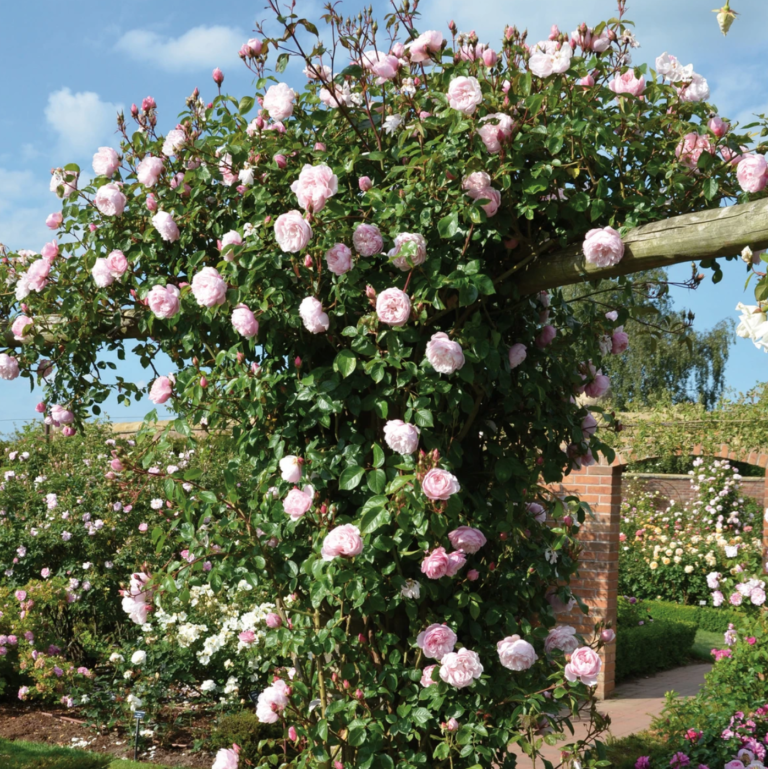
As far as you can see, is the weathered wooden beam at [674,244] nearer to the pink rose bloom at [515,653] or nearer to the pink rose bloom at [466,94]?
the pink rose bloom at [466,94]

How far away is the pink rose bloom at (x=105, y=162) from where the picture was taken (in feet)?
10.1

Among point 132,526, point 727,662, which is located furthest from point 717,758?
point 132,526

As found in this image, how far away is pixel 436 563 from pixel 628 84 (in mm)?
1527

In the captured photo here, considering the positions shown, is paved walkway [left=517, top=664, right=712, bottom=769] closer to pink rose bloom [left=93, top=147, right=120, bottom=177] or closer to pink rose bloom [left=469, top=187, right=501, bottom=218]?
pink rose bloom [left=469, top=187, right=501, bottom=218]

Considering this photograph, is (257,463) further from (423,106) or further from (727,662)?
(727,662)

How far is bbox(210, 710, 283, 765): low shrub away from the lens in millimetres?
4168

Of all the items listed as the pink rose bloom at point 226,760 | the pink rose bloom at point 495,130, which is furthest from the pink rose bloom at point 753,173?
the pink rose bloom at point 226,760

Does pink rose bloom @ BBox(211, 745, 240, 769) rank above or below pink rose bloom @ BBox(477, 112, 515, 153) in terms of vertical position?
below

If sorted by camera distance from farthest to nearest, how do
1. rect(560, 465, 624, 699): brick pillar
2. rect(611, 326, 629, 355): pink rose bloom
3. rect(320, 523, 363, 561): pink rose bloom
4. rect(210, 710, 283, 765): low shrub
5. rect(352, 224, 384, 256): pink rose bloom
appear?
rect(560, 465, 624, 699): brick pillar < rect(210, 710, 283, 765): low shrub < rect(611, 326, 629, 355): pink rose bloom < rect(352, 224, 384, 256): pink rose bloom < rect(320, 523, 363, 561): pink rose bloom

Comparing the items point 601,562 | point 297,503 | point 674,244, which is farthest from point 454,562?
point 601,562

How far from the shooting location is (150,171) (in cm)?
287

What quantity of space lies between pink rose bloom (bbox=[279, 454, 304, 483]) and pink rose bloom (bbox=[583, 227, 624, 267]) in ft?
3.45

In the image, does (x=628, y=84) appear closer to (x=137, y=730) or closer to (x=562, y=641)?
(x=562, y=641)

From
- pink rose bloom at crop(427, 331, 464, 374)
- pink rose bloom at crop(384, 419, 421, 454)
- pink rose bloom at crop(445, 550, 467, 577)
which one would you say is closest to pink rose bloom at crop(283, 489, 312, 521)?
pink rose bloom at crop(384, 419, 421, 454)
